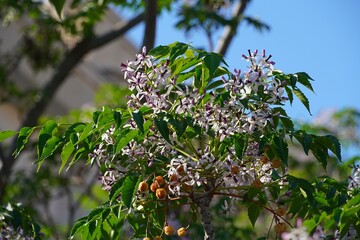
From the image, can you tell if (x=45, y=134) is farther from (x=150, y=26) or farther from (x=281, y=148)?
(x=150, y=26)

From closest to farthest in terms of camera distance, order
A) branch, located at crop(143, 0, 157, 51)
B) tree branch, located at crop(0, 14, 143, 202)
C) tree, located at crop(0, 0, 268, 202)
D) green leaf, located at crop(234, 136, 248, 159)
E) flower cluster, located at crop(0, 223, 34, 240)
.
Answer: green leaf, located at crop(234, 136, 248, 159)
flower cluster, located at crop(0, 223, 34, 240)
branch, located at crop(143, 0, 157, 51)
tree, located at crop(0, 0, 268, 202)
tree branch, located at crop(0, 14, 143, 202)

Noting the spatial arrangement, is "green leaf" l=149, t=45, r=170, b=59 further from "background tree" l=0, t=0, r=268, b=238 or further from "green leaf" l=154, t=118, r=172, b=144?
"background tree" l=0, t=0, r=268, b=238

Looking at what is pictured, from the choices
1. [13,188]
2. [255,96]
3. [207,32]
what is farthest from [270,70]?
[13,188]

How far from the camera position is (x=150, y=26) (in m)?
5.46

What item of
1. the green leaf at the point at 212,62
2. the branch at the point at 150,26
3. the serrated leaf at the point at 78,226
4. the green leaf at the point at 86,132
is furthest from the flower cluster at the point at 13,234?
the branch at the point at 150,26

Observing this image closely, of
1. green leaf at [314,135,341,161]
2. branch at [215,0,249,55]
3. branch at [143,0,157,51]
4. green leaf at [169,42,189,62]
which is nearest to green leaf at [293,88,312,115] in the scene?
green leaf at [314,135,341,161]

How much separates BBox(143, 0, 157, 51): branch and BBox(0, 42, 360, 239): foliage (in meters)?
2.14

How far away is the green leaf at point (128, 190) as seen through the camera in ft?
9.78

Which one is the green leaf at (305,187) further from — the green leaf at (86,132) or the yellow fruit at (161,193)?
the green leaf at (86,132)

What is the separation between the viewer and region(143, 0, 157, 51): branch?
542cm

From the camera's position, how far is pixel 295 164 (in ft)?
31.6

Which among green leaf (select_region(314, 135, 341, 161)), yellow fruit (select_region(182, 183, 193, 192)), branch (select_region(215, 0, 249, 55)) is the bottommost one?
yellow fruit (select_region(182, 183, 193, 192))

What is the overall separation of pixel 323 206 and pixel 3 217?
1.28 meters

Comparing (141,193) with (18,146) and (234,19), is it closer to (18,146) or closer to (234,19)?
(18,146)
